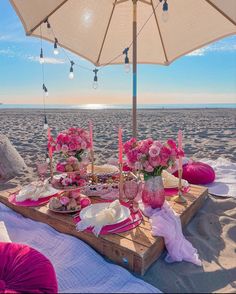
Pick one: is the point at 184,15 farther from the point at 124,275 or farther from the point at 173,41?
the point at 124,275

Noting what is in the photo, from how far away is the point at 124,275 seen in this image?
1.78 meters

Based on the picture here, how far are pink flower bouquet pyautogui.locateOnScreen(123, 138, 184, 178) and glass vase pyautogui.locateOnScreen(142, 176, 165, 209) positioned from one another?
0.24 feet

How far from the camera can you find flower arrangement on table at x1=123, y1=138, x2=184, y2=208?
209 cm

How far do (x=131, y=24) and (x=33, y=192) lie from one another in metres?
3.25

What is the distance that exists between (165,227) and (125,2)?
3.44 m

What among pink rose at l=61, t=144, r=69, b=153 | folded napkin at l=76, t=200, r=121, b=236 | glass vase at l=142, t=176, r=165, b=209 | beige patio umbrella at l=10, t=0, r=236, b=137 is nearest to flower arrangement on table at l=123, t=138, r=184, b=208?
glass vase at l=142, t=176, r=165, b=209

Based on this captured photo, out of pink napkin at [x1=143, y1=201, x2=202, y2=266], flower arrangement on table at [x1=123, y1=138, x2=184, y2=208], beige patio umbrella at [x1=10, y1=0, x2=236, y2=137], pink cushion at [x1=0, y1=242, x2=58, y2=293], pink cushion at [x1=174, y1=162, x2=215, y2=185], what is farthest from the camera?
pink cushion at [x1=174, y1=162, x2=215, y2=185]

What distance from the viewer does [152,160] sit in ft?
6.84

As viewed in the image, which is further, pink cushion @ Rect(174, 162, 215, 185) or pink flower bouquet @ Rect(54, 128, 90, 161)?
pink cushion @ Rect(174, 162, 215, 185)

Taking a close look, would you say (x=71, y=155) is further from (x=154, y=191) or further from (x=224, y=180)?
(x=224, y=180)

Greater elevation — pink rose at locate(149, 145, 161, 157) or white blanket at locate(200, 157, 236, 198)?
pink rose at locate(149, 145, 161, 157)

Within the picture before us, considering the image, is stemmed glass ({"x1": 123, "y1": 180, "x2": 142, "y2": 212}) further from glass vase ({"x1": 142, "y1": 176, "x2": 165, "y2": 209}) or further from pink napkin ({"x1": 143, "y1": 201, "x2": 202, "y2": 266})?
pink napkin ({"x1": 143, "y1": 201, "x2": 202, "y2": 266})

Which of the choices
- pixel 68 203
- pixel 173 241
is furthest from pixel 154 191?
pixel 68 203

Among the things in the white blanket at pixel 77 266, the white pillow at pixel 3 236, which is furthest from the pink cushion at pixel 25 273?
the white pillow at pixel 3 236
